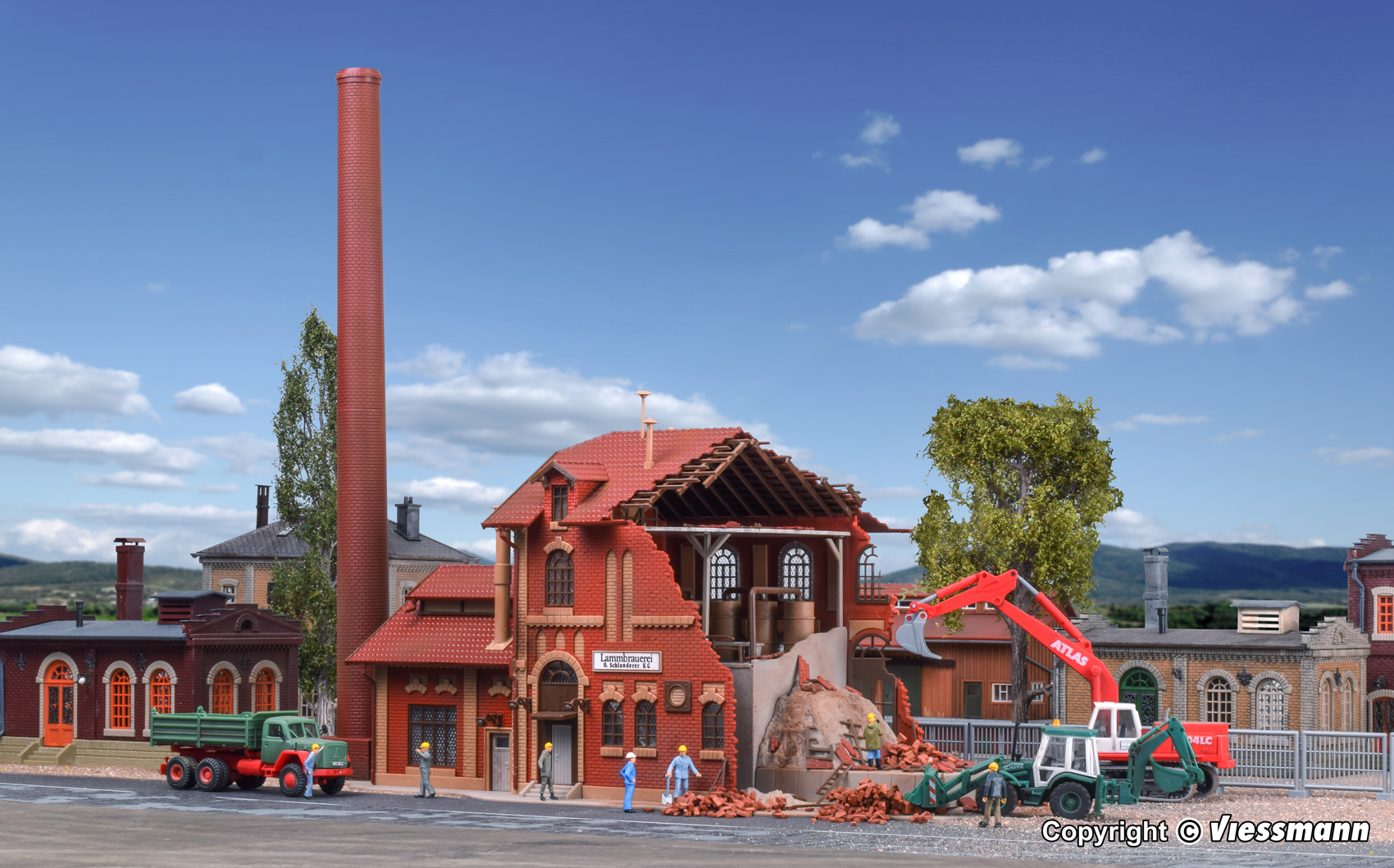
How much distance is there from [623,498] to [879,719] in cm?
909

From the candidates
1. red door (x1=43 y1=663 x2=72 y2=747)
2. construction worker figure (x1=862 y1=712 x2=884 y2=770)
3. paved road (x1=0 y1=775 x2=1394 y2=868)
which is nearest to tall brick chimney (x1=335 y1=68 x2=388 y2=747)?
paved road (x1=0 y1=775 x2=1394 y2=868)

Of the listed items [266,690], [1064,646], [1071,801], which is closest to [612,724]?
[1064,646]

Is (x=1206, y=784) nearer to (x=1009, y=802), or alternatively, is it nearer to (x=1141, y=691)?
(x=1009, y=802)

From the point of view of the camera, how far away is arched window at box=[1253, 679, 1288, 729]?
49.5 meters

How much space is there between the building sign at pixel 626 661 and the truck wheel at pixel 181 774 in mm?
11399

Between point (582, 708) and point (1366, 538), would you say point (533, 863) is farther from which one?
point (1366, 538)

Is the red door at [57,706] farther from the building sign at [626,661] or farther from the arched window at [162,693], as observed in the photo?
the building sign at [626,661]

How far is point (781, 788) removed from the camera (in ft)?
118

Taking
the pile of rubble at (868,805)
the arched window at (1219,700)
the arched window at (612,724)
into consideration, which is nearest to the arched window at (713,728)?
the arched window at (612,724)

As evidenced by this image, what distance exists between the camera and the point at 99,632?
1837 inches

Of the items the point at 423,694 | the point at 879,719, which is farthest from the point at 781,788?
the point at 423,694

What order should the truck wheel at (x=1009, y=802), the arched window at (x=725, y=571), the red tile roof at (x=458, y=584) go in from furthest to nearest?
the arched window at (x=725, y=571), the red tile roof at (x=458, y=584), the truck wheel at (x=1009, y=802)

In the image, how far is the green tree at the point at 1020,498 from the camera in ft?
156

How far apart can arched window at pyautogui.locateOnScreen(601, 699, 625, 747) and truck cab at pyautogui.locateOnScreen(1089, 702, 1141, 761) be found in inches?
468
